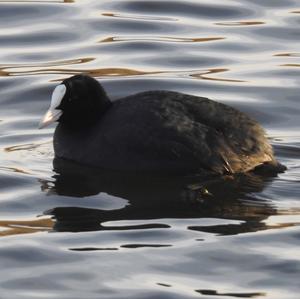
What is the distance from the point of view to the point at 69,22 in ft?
47.4

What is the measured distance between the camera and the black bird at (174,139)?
30.0 feet

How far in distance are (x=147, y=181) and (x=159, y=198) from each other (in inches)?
16.2

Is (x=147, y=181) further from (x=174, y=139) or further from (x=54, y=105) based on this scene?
(x=54, y=105)

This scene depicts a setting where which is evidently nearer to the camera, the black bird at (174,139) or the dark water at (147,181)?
the dark water at (147,181)

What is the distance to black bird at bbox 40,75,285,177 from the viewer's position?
360 inches

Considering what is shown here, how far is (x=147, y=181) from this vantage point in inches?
362

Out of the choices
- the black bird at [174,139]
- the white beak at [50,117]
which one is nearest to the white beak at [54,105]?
the white beak at [50,117]

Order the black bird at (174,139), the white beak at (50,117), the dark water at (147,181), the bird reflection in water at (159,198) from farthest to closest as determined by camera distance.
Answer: the white beak at (50,117)
the black bird at (174,139)
the bird reflection in water at (159,198)
the dark water at (147,181)

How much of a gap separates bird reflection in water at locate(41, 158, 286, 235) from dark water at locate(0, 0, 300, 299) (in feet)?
0.04

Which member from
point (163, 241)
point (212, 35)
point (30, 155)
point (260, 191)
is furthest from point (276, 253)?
point (212, 35)

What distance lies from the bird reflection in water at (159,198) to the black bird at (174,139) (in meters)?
0.09

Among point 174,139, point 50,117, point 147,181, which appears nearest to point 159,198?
point 147,181

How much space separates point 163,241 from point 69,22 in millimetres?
7044

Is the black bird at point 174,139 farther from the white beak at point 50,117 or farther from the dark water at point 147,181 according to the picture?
the white beak at point 50,117
